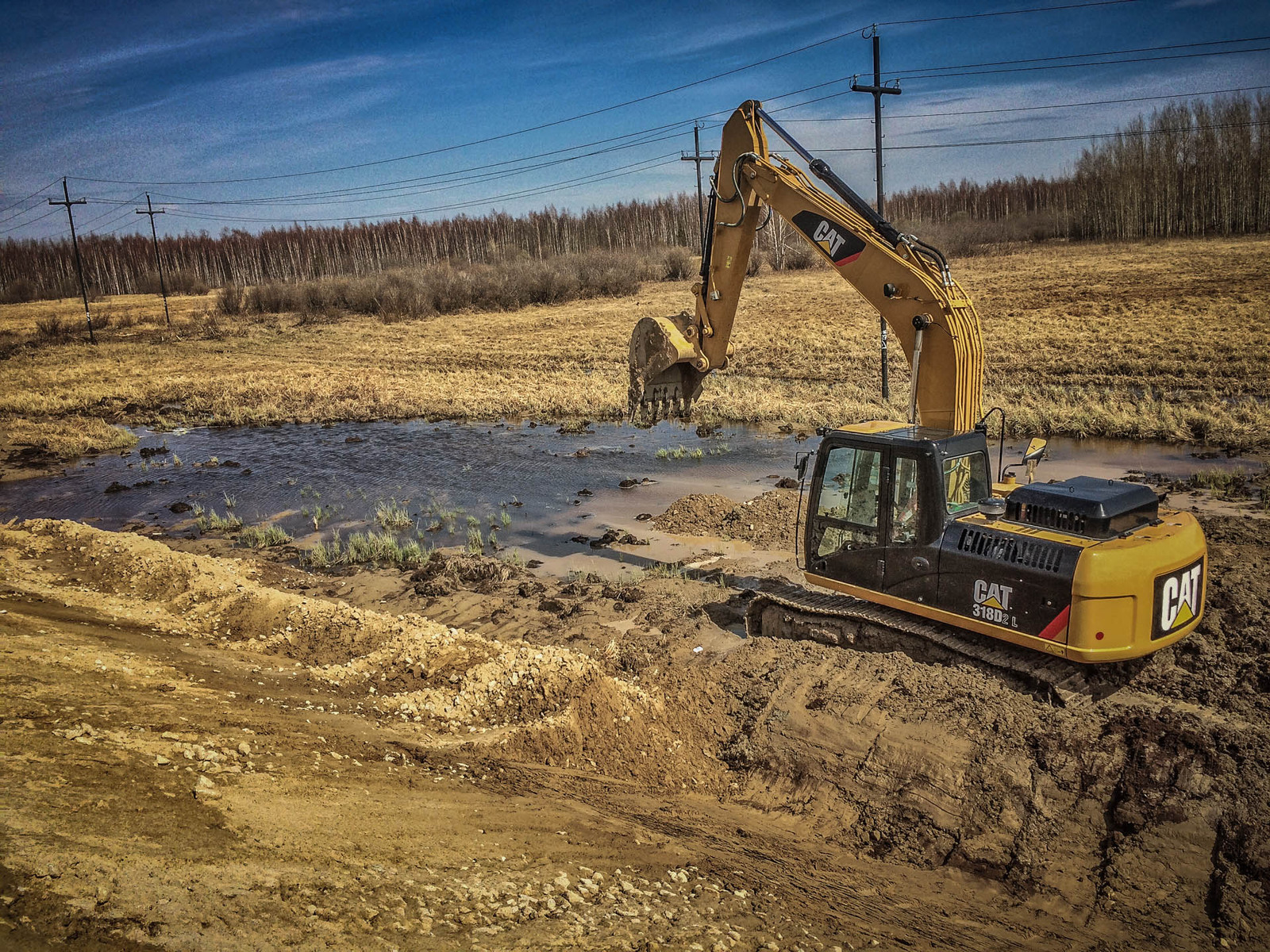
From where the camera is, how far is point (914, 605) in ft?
25.7

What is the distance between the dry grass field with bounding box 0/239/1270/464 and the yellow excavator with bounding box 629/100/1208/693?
1134 cm

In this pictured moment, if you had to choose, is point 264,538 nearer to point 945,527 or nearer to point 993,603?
point 945,527

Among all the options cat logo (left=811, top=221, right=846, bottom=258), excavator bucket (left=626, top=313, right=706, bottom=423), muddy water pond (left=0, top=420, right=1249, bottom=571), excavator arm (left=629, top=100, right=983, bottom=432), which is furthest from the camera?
muddy water pond (left=0, top=420, right=1249, bottom=571)

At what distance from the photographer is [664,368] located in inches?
471

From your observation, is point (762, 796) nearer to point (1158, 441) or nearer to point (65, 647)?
point (65, 647)

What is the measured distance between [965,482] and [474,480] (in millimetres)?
11755

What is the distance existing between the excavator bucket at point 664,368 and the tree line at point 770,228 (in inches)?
2170

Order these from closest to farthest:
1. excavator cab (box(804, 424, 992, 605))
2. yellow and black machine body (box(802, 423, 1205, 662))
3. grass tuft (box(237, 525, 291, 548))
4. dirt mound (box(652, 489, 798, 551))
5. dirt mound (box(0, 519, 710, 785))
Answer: yellow and black machine body (box(802, 423, 1205, 662)) → dirt mound (box(0, 519, 710, 785)) → excavator cab (box(804, 424, 992, 605)) → dirt mound (box(652, 489, 798, 551)) → grass tuft (box(237, 525, 291, 548))

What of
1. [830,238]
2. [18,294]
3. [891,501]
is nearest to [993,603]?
[891,501]

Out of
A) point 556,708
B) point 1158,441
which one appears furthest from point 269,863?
point 1158,441

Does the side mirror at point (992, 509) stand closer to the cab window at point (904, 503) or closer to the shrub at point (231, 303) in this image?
the cab window at point (904, 503)

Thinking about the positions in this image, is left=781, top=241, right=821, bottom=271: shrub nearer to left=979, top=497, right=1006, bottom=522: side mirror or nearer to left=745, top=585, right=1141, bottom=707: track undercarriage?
left=745, top=585, right=1141, bottom=707: track undercarriage

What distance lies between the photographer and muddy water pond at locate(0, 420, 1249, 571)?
579 inches

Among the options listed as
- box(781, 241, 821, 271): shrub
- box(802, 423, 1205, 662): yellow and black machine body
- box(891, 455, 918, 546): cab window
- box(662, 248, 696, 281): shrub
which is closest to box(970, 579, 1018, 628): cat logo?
box(802, 423, 1205, 662): yellow and black machine body
